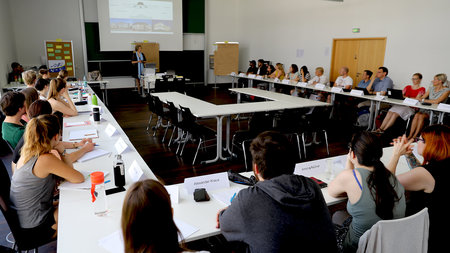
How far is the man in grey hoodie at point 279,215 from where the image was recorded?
4.26 feet

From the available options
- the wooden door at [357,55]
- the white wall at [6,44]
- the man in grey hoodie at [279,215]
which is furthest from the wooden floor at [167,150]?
the white wall at [6,44]

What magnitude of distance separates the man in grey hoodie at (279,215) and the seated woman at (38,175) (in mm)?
1271

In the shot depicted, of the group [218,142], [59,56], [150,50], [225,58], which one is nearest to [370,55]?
[218,142]

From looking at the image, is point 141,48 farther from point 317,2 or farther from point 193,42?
point 317,2

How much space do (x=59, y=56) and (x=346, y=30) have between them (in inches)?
358

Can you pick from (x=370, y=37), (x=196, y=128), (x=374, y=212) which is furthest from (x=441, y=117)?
(x=374, y=212)

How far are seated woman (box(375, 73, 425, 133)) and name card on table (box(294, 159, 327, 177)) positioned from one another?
4668mm

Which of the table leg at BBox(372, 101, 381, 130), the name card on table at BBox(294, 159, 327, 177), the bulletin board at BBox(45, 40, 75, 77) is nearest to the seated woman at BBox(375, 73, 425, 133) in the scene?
the table leg at BBox(372, 101, 381, 130)

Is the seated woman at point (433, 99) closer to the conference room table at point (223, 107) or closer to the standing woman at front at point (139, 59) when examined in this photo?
the conference room table at point (223, 107)

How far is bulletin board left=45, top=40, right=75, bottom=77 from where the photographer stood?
10.1 m

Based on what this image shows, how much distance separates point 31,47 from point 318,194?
1206 centimetres

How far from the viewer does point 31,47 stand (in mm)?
10688

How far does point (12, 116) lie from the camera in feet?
9.51

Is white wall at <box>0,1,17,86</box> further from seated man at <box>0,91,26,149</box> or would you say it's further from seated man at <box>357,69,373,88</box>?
seated man at <box>357,69,373,88</box>
